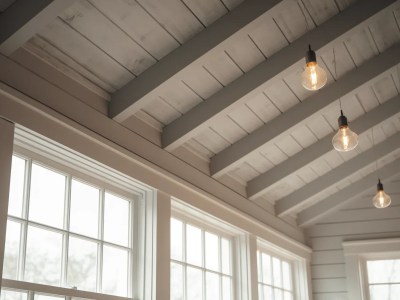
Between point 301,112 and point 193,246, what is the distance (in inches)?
53.4

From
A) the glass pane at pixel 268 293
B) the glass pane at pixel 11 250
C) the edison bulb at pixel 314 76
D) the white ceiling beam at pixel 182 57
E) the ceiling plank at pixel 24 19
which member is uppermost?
the white ceiling beam at pixel 182 57

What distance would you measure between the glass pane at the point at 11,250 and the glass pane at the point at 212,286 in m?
Result: 2.21

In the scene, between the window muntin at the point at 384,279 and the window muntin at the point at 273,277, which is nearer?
the window muntin at the point at 273,277

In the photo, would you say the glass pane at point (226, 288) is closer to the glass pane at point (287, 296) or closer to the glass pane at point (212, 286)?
the glass pane at point (212, 286)

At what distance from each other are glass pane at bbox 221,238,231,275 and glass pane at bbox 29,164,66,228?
2.31 m

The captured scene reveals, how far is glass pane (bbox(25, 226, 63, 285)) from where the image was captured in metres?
3.15

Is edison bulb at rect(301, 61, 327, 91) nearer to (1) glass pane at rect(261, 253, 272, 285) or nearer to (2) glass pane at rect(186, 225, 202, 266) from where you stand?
(2) glass pane at rect(186, 225, 202, 266)

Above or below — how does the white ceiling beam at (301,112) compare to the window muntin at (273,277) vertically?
above

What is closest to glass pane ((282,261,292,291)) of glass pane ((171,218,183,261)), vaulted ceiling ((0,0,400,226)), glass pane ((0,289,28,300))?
vaulted ceiling ((0,0,400,226))

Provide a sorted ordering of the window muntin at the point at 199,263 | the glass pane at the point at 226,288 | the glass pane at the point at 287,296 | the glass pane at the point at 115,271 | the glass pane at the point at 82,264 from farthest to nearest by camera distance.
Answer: the glass pane at the point at 287,296, the glass pane at the point at 226,288, the window muntin at the point at 199,263, the glass pane at the point at 115,271, the glass pane at the point at 82,264

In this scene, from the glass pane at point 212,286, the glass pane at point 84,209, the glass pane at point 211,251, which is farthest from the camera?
the glass pane at point 211,251

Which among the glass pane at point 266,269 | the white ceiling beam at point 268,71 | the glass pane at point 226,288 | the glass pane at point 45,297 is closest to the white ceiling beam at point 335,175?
the glass pane at point 266,269

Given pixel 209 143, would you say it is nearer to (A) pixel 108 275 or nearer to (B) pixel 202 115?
(B) pixel 202 115

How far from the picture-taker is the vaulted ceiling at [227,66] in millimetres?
3285
